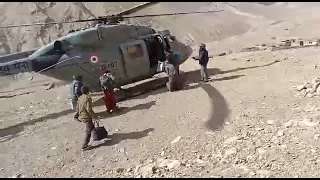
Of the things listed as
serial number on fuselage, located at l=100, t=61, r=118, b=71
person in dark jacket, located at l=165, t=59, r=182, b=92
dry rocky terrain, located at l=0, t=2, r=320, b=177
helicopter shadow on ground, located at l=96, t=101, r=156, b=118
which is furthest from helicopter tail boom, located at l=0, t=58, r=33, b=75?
person in dark jacket, located at l=165, t=59, r=182, b=92

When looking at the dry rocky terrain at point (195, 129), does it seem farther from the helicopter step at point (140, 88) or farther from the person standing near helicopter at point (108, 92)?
the helicopter step at point (140, 88)

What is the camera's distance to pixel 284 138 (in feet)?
24.1

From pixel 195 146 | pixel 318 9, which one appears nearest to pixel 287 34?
pixel 318 9

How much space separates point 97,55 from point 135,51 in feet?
4.21

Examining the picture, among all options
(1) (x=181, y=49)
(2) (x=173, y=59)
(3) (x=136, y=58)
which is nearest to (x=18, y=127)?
(3) (x=136, y=58)

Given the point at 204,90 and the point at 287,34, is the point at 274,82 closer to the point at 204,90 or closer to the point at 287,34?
the point at 204,90

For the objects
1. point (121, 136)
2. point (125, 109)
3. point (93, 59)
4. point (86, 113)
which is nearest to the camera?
point (86, 113)

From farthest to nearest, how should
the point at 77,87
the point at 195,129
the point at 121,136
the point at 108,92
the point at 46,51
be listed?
the point at 46,51
the point at 108,92
the point at 77,87
the point at 121,136
the point at 195,129

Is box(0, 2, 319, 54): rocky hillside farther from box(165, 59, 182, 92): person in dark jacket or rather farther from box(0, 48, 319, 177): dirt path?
box(165, 59, 182, 92): person in dark jacket

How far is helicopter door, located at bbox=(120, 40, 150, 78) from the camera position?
1233 centimetres

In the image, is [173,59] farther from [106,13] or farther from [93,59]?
[106,13]

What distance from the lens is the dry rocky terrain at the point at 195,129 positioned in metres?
6.80

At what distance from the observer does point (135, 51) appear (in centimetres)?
1248

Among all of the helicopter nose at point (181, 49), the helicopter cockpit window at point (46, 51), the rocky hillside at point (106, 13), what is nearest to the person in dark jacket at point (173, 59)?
the helicopter nose at point (181, 49)
